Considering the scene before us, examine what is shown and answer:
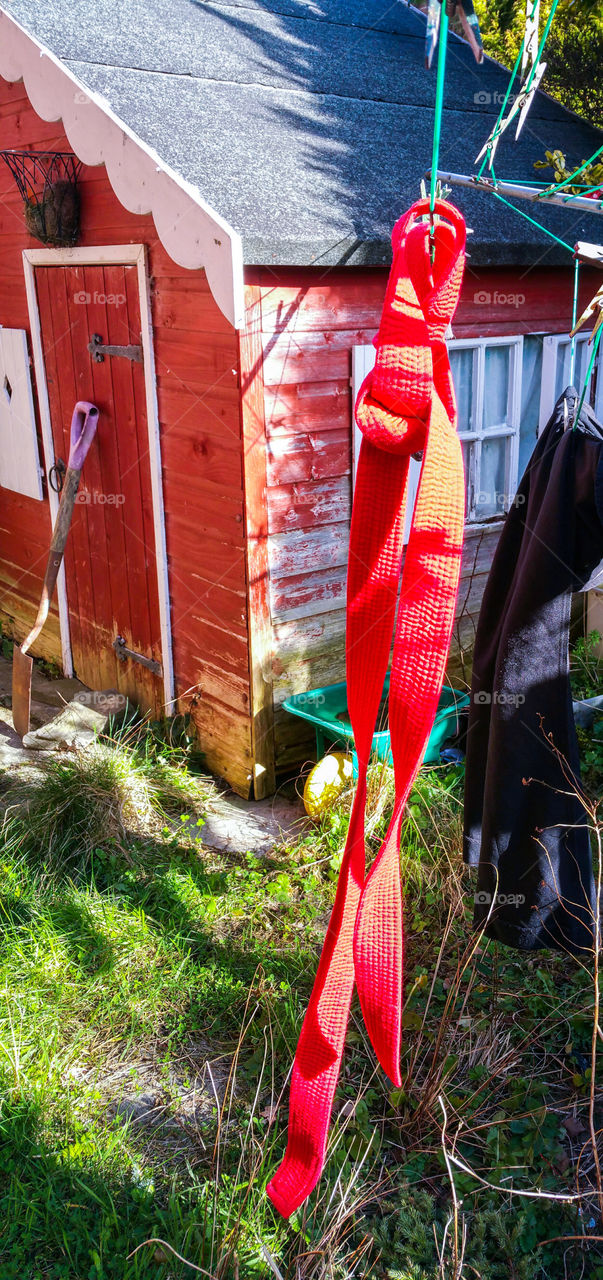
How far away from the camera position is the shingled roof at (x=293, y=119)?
14.9 ft

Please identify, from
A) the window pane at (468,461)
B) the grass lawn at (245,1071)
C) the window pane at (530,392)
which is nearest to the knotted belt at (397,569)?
the grass lawn at (245,1071)

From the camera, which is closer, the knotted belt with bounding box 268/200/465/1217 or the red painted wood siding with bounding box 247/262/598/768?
the knotted belt with bounding box 268/200/465/1217

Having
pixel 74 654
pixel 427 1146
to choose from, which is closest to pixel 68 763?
pixel 74 654

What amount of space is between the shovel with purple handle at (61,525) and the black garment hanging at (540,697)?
→ 3.51 metres

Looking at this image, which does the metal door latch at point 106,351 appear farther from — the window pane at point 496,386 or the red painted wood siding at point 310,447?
the window pane at point 496,386

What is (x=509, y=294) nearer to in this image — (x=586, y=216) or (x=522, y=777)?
(x=586, y=216)

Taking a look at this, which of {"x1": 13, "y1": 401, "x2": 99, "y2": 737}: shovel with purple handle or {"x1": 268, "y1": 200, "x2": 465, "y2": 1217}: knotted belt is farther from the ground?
{"x1": 268, "y1": 200, "x2": 465, "y2": 1217}: knotted belt

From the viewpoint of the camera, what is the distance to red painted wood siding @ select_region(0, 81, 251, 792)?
4.61m

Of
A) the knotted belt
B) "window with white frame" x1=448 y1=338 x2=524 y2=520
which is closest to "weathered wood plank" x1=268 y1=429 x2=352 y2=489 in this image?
"window with white frame" x1=448 y1=338 x2=524 y2=520

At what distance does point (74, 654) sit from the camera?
21.8 ft

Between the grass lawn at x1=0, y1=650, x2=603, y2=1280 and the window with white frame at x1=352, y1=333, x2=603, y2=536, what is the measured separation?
194cm

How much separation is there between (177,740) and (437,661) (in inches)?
174

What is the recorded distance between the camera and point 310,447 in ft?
15.8

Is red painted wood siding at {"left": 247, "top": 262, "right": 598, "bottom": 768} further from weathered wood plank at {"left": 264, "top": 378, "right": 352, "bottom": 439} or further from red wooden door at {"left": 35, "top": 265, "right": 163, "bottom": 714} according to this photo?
red wooden door at {"left": 35, "top": 265, "right": 163, "bottom": 714}
